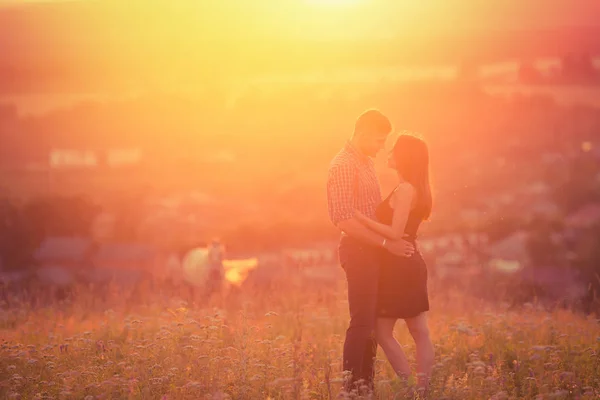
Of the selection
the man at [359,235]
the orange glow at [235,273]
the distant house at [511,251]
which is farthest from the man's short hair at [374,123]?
the distant house at [511,251]

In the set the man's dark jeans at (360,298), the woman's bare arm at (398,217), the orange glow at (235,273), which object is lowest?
the orange glow at (235,273)

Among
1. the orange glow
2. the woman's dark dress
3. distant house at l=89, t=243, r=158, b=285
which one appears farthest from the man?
distant house at l=89, t=243, r=158, b=285

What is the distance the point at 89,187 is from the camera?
233ft

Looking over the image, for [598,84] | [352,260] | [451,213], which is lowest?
[451,213]

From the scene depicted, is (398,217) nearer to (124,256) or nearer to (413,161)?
(413,161)

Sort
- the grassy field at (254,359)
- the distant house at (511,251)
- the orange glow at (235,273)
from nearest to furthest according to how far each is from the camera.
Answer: the grassy field at (254,359) < the orange glow at (235,273) < the distant house at (511,251)

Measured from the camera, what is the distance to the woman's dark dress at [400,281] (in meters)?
5.57

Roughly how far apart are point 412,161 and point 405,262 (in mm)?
764

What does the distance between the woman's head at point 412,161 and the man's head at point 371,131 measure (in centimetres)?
13

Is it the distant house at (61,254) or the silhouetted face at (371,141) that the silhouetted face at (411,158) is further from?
the distant house at (61,254)

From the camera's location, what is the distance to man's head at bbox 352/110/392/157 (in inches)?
217

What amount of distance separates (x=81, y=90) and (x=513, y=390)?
89.8 metres

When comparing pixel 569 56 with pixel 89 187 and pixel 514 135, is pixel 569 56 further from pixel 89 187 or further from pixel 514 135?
pixel 89 187

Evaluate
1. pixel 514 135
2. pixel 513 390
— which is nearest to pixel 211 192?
pixel 514 135
